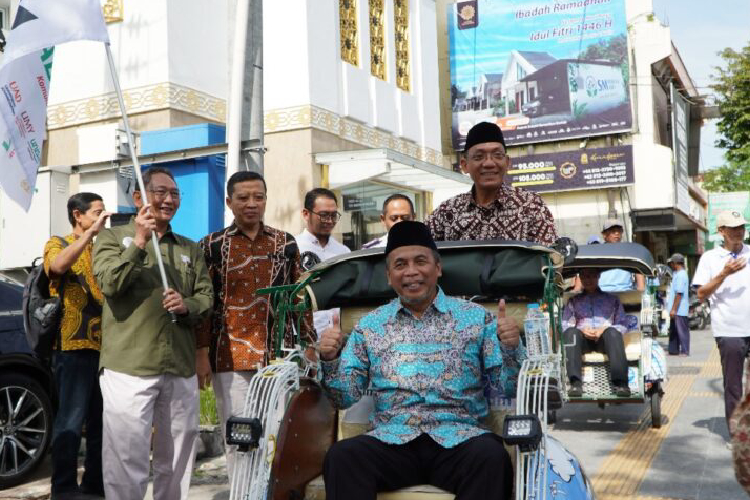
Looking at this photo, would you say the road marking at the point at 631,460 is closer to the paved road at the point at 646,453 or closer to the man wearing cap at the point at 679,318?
the paved road at the point at 646,453

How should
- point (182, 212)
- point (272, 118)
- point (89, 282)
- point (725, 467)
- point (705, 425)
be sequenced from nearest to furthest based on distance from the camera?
point (89, 282), point (725, 467), point (705, 425), point (182, 212), point (272, 118)

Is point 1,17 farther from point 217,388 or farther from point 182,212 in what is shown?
point 217,388

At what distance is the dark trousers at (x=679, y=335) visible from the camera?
16.4 metres

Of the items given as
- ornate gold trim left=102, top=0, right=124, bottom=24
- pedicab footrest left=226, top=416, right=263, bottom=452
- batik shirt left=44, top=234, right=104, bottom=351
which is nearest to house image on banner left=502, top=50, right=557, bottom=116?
ornate gold trim left=102, top=0, right=124, bottom=24

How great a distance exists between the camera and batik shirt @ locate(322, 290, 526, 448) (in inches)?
153

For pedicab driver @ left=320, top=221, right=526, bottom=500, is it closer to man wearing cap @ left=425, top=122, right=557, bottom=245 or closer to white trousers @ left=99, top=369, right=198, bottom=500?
man wearing cap @ left=425, top=122, right=557, bottom=245

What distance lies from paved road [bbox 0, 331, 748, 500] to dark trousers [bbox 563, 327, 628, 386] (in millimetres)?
599

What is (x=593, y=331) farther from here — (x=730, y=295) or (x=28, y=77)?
(x=28, y=77)

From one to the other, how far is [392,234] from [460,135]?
26086 mm

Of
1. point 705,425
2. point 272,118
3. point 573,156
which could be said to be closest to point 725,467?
point 705,425

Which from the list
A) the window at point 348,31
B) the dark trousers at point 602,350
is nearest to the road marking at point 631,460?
the dark trousers at point 602,350

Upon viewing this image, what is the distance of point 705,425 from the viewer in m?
8.75

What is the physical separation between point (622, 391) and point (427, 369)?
5411 millimetres

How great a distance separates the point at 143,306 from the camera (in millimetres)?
4684
